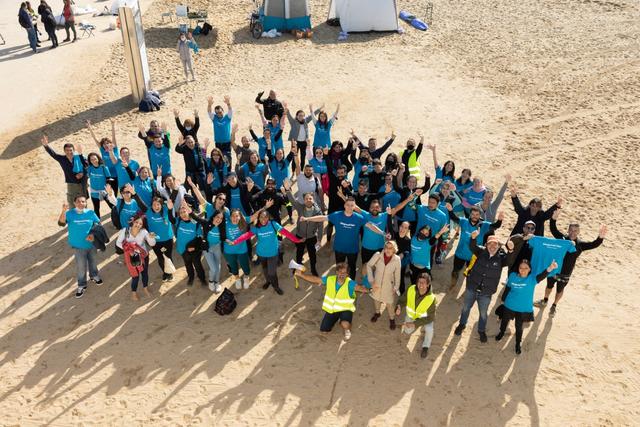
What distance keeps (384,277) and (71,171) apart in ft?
22.2

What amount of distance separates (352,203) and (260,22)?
1624 centimetres

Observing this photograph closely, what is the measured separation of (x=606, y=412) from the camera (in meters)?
7.38

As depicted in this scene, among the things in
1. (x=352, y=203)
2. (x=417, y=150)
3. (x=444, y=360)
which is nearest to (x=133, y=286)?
(x=352, y=203)

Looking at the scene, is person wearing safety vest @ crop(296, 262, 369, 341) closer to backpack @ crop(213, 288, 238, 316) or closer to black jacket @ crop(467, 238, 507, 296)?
backpack @ crop(213, 288, 238, 316)

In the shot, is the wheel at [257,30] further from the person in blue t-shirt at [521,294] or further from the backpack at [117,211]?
the person in blue t-shirt at [521,294]

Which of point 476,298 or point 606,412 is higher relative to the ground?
point 476,298

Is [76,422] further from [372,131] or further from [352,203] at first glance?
[372,131]

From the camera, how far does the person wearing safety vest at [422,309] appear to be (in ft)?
24.9

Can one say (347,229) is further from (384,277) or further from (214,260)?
(214,260)

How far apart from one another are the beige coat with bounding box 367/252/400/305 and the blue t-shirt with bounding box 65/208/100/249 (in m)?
4.89

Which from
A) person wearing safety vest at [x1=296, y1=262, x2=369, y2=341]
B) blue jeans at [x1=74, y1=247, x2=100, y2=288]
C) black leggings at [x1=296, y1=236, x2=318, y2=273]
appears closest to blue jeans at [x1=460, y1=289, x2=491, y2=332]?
person wearing safety vest at [x1=296, y1=262, x2=369, y2=341]

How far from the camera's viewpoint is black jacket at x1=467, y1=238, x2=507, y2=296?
7777mm

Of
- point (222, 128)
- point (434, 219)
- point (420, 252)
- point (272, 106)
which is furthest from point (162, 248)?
point (272, 106)

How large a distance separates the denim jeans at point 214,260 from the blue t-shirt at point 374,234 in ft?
8.53
